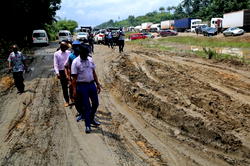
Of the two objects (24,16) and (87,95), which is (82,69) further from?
(24,16)

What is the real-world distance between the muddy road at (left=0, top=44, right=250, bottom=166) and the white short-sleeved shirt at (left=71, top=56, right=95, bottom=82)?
129 centimetres

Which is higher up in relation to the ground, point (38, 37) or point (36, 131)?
point (38, 37)

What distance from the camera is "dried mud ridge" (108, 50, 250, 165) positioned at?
627 centimetres

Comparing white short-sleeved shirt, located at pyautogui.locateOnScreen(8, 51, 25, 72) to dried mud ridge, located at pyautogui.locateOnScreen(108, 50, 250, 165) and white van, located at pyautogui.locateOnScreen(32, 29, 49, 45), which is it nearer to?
dried mud ridge, located at pyautogui.locateOnScreen(108, 50, 250, 165)

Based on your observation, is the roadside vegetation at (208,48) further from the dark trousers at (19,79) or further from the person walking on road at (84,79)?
the person walking on road at (84,79)

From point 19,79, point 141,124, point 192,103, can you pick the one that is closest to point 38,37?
point 19,79

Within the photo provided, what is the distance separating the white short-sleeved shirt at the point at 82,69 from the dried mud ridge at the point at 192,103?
256cm

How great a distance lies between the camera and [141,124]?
7555 mm

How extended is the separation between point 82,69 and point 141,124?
233 centimetres

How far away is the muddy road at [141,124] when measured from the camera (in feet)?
18.4

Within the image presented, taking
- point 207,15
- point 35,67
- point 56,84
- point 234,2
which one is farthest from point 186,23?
point 56,84

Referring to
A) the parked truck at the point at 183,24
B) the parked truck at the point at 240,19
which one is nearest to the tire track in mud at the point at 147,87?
the parked truck at the point at 240,19

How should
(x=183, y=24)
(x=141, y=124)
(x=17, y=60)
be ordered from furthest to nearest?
(x=183, y=24) < (x=17, y=60) < (x=141, y=124)

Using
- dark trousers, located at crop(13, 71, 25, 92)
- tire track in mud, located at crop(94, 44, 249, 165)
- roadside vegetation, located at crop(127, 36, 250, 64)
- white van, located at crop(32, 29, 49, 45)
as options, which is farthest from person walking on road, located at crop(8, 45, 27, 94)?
white van, located at crop(32, 29, 49, 45)
